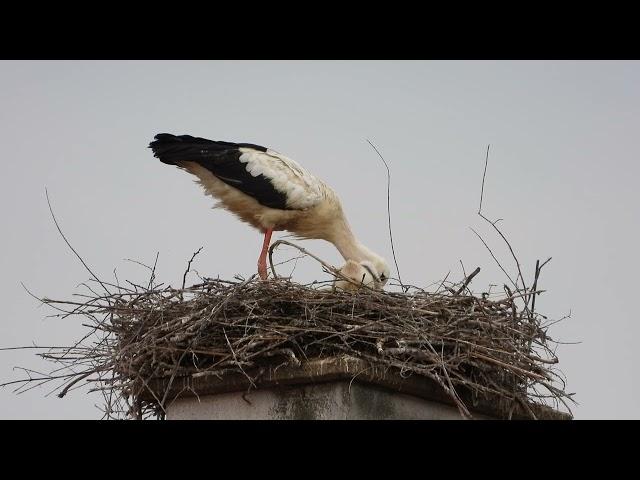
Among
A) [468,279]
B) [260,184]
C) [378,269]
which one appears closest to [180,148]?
[260,184]

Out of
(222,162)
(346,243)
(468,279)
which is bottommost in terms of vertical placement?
(468,279)

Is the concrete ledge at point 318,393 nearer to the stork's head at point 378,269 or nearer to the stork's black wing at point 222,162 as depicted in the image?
the stork's head at point 378,269

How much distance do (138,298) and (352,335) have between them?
1514 millimetres

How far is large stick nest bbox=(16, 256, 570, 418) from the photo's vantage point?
209 inches

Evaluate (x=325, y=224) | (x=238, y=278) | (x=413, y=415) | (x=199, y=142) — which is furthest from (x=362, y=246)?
(x=413, y=415)

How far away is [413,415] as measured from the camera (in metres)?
5.42

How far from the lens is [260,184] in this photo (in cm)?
794

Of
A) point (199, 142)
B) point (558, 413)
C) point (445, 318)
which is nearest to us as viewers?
point (445, 318)

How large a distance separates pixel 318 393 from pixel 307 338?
37 cm

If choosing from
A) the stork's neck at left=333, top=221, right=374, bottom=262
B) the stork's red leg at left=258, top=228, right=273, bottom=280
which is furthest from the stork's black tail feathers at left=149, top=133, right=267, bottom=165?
the stork's neck at left=333, top=221, right=374, bottom=262

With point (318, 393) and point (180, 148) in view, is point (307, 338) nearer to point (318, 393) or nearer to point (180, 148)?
point (318, 393)

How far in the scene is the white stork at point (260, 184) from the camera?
7.92m

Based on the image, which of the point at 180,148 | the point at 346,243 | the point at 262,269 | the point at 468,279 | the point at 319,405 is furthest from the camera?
the point at 346,243

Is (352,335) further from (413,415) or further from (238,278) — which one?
(238,278)
